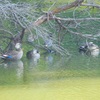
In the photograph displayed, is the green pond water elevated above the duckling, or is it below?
below

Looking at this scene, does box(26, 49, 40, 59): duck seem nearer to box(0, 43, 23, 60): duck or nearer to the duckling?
box(0, 43, 23, 60): duck

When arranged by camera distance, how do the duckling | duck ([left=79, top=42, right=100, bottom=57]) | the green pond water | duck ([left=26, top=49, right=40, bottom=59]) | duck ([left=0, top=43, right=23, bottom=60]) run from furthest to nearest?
the duckling, duck ([left=79, top=42, right=100, bottom=57]), duck ([left=26, top=49, right=40, bottom=59]), duck ([left=0, top=43, right=23, bottom=60]), the green pond water

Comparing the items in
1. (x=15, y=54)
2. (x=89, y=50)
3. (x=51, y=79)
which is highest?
(x=89, y=50)

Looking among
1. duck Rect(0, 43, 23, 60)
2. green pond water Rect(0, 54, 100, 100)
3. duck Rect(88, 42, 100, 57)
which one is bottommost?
green pond water Rect(0, 54, 100, 100)

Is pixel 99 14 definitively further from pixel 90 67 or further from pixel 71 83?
pixel 71 83

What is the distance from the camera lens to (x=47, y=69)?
42.6 ft

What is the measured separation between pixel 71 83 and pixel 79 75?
1042mm

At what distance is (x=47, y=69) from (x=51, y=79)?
1.48m

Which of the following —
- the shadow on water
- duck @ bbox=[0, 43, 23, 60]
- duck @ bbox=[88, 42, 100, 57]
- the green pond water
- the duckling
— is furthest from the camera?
the duckling

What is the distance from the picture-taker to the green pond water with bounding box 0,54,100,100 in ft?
32.7

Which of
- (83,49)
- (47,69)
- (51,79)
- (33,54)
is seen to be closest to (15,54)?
(33,54)

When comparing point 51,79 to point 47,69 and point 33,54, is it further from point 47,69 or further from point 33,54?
point 33,54

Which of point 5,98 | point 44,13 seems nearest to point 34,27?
point 44,13

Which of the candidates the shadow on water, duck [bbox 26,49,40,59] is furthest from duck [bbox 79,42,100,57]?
duck [bbox 26,49,40,59]
